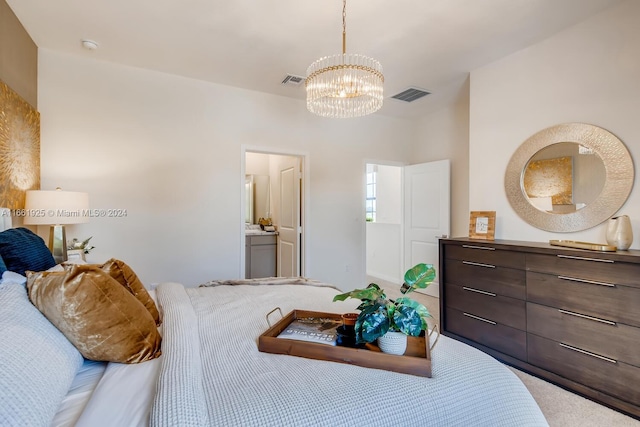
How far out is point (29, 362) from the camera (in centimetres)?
81

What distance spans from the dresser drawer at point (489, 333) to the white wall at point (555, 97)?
87cm

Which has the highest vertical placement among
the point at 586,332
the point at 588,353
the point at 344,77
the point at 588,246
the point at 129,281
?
the point at 344,77

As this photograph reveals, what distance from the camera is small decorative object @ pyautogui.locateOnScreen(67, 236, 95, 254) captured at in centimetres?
276

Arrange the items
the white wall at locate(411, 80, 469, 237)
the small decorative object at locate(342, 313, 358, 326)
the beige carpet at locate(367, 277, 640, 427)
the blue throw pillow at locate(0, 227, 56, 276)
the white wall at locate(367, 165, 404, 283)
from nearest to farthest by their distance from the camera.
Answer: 1. the small decorative object at locate(342, 313, 358, 326)
2. the blue throw pillow at locate(0, 227, 56, 276)
3. the beige carpet at locate(367, 277, 640, 427)
4. the white wall at locate(411, 80, 469, 237)
5. the white wall at locate(367, 165, 404, 283)

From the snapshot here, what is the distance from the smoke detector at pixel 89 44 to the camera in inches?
105

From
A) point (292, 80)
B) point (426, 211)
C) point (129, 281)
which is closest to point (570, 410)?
point (129, 281)

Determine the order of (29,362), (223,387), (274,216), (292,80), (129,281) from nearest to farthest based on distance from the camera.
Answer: (29,362) < (223,387) < (129,281) < (292,80) < (274,216)

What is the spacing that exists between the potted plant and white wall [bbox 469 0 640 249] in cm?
213

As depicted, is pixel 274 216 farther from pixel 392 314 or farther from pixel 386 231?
pixel 392 314

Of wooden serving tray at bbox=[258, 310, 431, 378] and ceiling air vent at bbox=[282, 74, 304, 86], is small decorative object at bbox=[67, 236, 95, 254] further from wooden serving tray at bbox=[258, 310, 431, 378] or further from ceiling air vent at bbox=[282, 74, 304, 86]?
ceiling air vent at bbox=[282, 74, 304, 86]

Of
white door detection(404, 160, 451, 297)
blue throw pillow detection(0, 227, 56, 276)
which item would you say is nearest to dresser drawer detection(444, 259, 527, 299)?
white door detection(404, 160, 451, 297)

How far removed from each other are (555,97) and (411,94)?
1.61 m

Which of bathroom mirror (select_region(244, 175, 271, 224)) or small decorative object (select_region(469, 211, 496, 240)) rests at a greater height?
bathroom mirror (select_region(244, 175, 271, 224))

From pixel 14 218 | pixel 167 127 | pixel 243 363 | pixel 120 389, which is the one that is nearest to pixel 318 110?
pixel 167 127
